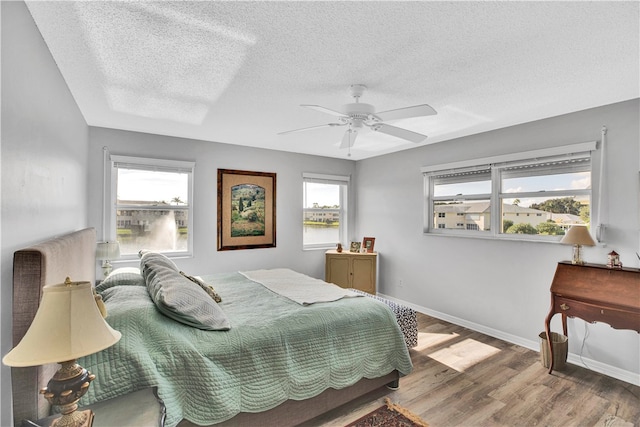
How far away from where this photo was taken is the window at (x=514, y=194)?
10.5ft

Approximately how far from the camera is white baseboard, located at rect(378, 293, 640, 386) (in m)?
2.77

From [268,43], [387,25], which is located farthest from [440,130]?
[268,43]

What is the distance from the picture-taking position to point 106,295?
6.93 ft

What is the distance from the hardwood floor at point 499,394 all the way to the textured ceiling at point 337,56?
2.49 m

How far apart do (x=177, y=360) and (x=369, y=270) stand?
3.68 meters

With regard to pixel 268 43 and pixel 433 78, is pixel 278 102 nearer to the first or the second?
pixel 268 43

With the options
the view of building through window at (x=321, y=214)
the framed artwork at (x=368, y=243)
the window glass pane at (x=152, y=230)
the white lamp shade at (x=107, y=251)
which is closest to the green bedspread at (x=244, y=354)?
the white lamp shade at (x=107, y=251)

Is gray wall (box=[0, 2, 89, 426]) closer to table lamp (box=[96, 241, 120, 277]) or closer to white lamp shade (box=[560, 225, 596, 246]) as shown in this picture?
table lamp (box=[96, 241, 120, 277])

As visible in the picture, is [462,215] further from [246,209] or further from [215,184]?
[215,184]

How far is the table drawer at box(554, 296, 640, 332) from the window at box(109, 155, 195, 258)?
4280mm

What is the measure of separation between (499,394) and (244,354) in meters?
2.14

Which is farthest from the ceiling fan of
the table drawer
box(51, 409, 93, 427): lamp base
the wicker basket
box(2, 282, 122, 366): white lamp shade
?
the wicker basket

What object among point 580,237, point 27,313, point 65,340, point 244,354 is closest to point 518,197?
point 580,237

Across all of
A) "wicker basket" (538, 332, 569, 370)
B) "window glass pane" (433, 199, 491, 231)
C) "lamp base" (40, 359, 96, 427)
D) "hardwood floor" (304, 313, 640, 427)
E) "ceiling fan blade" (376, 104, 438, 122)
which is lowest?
"hardwood floor" (304, 313, 640, 427)
